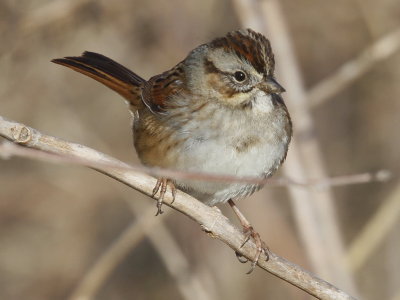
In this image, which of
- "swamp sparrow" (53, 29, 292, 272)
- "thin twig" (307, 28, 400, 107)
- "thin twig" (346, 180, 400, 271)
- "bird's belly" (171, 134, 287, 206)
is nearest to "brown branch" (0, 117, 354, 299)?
"swamp sparrow" (53, 29, 292, 272)

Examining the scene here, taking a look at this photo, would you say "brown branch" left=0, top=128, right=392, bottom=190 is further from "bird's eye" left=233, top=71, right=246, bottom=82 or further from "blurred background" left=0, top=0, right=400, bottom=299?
"blurred background" left=0, top=0, right=400, bottom=299

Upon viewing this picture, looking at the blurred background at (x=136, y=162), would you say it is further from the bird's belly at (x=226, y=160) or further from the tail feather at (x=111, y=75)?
the bird's belly at (x=226, y=160)

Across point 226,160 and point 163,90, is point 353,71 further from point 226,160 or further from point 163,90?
point 226,160

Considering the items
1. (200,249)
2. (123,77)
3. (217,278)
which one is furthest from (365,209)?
(123,77)

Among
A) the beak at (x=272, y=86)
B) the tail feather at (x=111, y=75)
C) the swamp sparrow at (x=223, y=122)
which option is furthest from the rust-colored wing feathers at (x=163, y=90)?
the beak at (x=272, y=86)

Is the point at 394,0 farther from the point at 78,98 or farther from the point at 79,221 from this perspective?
the point at 79,221

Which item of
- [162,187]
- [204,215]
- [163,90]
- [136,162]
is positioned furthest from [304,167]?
[136,162]
